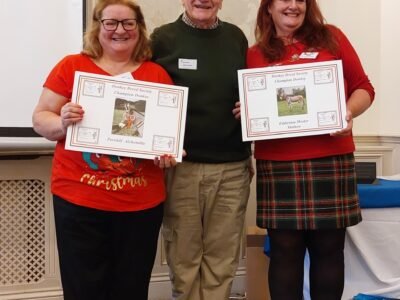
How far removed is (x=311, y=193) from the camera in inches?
59.8

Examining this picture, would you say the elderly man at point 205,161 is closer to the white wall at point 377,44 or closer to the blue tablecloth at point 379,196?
the blue tablecloth at point 379,196

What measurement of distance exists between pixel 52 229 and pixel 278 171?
123 cm

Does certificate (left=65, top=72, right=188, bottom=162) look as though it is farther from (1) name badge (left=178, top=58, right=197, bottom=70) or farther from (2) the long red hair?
(2) the long red hair

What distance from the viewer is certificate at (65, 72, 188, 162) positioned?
1.38 metres

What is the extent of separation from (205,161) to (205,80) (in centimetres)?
27

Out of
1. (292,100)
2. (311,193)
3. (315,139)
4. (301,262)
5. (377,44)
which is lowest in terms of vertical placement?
(301,262)

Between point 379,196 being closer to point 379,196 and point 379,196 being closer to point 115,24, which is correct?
point 379,196

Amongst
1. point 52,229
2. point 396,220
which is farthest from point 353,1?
point 52,229

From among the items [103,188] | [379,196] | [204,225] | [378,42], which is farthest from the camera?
[378,42]

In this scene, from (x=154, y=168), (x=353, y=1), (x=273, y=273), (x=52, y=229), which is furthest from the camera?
(x=353, y=1)

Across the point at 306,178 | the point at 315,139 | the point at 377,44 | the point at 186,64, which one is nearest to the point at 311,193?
the point at 306,178

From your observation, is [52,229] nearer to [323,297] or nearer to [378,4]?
[323,297]

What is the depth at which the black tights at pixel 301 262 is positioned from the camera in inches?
61.0

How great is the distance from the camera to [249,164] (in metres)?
1.74
